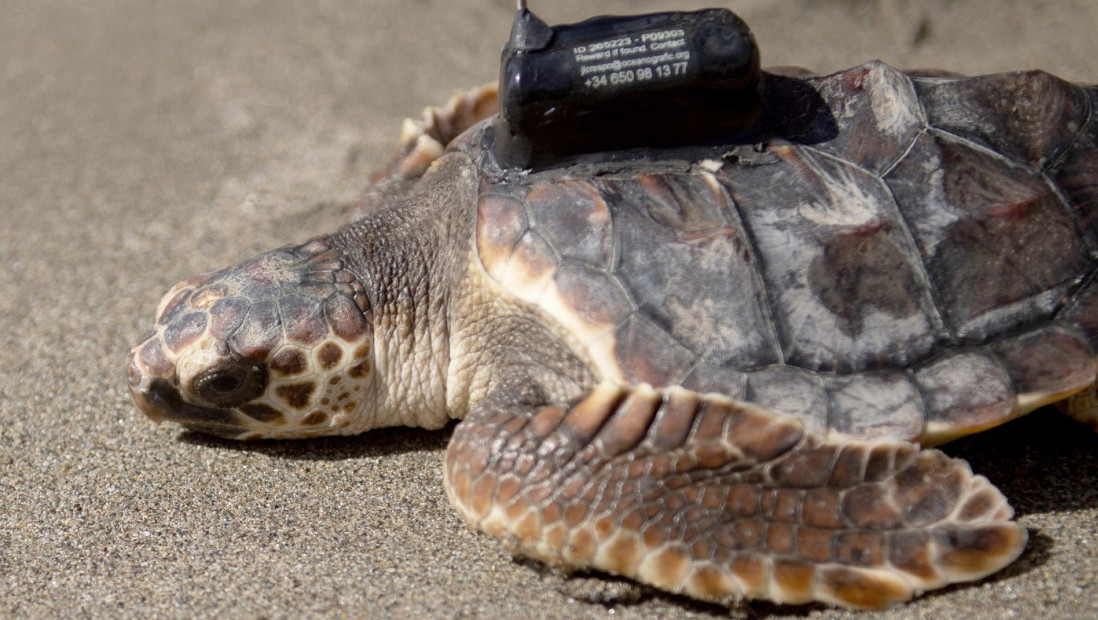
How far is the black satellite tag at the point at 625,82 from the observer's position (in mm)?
2219

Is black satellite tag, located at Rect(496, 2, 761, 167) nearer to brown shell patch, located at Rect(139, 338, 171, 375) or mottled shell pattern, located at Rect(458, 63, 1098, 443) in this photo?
Answer: mottled shell pattern, located at Rect(458, 63, 1098, 443)

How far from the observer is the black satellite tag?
222cm

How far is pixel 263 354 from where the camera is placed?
2324 millimetres

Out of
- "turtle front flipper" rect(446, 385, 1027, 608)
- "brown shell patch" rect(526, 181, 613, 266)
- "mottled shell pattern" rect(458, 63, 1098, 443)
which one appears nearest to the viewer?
"turtle front flipper" rect(446, 385, 1027, 608)

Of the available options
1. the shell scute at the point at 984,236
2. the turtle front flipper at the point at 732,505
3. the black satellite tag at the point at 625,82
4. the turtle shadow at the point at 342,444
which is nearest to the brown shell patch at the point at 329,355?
the turtle shadow at the point at 342,444

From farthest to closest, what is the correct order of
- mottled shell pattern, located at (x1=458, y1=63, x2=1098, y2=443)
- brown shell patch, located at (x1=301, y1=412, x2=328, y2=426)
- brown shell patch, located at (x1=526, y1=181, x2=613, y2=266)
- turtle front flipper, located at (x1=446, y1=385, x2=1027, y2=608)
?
brown shell patch, located at (x1=301, y1=412, x2=328, y2=426) < brown shell patch, located at (x1=526, y1=181, x2=613, y2=266) < mottled shell pattern, located at (x1=458, y1=63, x2=1098, y2=443) < turtle front flipper, located at (x1=446, y1=385, x2=1027, y2=608)

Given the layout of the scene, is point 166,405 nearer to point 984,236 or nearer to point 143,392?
point 143,392

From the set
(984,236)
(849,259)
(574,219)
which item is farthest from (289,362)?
(984,236)

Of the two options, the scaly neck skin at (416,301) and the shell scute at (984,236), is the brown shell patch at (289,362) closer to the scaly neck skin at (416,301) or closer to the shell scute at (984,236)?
the scaly neck skin at (416,301)

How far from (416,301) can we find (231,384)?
507 millimetres

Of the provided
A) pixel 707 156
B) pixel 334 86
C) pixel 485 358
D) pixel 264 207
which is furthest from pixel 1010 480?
pixel 334 86

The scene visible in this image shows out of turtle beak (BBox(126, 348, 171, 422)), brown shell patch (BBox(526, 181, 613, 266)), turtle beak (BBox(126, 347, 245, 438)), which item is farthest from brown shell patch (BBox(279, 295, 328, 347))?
brown shell patch (BBox(526, 181, 613, 266))

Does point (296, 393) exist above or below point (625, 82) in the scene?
below

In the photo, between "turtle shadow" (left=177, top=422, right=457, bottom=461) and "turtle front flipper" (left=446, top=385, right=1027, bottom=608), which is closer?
"turtle front flipper" (left=446, top=385, right=1027, bottom=608)
